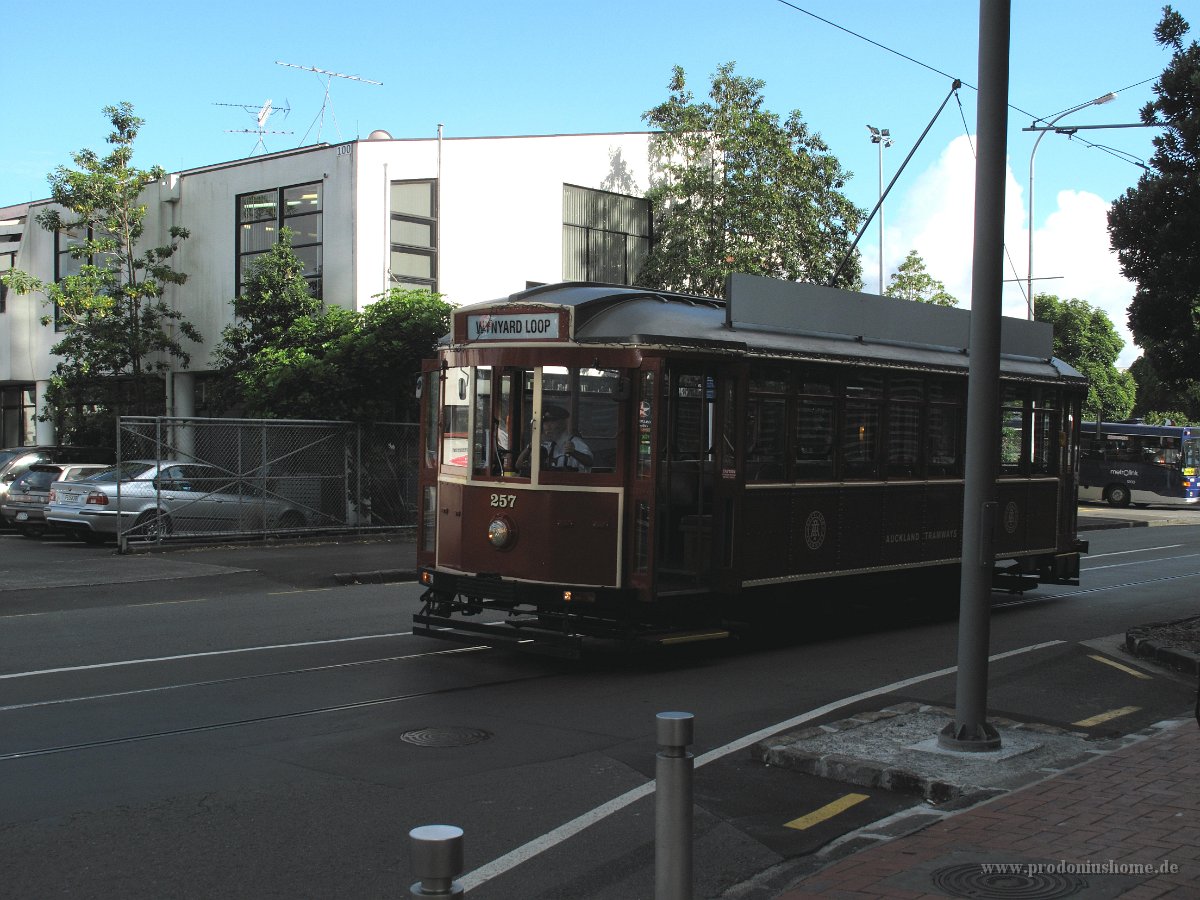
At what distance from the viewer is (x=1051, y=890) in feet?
16.0

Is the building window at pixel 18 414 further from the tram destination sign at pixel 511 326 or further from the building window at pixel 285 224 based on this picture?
the tram destination sign at pixel 511 326

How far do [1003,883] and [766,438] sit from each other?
6577 millimetres

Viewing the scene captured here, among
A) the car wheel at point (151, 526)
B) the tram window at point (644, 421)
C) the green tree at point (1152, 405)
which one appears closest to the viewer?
the tram window at point (644, 421)

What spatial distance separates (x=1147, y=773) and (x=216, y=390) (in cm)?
2455

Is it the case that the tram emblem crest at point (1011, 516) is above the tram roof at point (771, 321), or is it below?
below

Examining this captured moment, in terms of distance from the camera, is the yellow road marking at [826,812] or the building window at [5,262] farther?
the building window at [5,262]

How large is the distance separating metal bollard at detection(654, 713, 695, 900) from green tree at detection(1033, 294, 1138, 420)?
54.9 m

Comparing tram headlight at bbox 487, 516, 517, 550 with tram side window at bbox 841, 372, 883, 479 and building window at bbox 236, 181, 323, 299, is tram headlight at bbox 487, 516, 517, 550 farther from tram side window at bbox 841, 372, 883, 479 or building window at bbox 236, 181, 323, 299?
building window at bbox 236, 181, 323, 299

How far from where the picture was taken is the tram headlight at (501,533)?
10.4 metres

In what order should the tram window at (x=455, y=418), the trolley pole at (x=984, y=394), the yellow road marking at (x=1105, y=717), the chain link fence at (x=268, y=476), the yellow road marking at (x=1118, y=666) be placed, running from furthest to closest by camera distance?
the chain link fence at (x=268, y=476), the tram window at (x=455, y=418), the yellow road marking at (x=1118, y=666), the yellow road marking at (x=1105, y=717), the trolley pole at (x=984, y=394)

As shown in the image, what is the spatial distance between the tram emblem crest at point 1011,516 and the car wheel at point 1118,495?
3346 centimetres

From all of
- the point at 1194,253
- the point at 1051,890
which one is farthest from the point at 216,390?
the point at 1051,890

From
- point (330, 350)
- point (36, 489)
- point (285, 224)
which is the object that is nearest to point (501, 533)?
point (330, 350)
